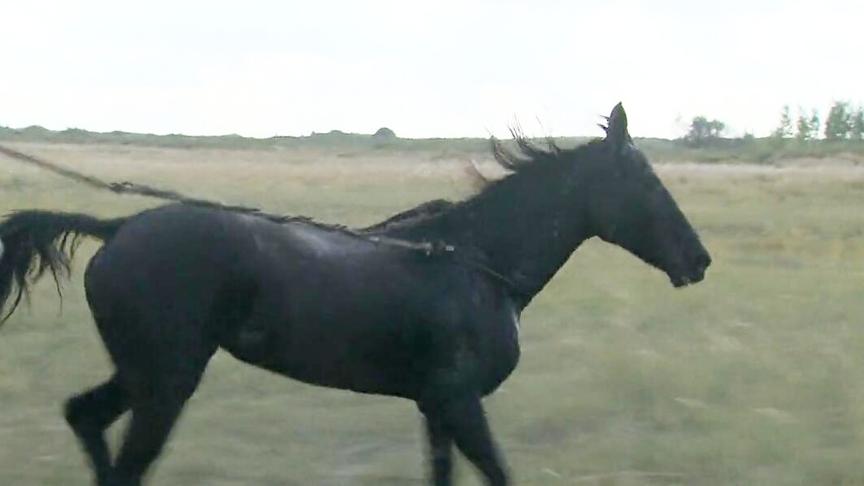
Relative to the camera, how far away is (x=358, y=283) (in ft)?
17.9

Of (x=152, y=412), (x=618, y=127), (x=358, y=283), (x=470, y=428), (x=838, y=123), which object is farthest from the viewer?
(x=838, y=123)

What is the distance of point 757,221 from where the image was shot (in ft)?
85.0

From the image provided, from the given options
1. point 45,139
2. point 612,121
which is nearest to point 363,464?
point 612,121

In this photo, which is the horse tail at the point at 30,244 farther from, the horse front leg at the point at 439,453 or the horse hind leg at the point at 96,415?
the horse front leg at the point at 439,453

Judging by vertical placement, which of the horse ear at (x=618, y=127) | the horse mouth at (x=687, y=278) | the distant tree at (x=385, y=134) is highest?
the horse ear at (x=618, y=127)

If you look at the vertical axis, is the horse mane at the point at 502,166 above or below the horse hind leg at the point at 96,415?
above

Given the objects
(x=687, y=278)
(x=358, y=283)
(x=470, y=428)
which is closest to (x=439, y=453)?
(x=470, y=428)

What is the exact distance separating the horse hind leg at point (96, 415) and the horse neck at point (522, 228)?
157cm

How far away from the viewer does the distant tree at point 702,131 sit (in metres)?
75.9

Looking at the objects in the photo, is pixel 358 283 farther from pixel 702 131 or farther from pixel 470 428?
pixel 702 131

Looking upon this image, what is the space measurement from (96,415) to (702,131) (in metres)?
73.0

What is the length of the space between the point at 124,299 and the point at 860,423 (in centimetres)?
446

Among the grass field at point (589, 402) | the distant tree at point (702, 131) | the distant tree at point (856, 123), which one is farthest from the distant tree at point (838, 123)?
the grass field at point (589, 402)

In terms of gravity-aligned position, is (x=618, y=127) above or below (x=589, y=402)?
above
